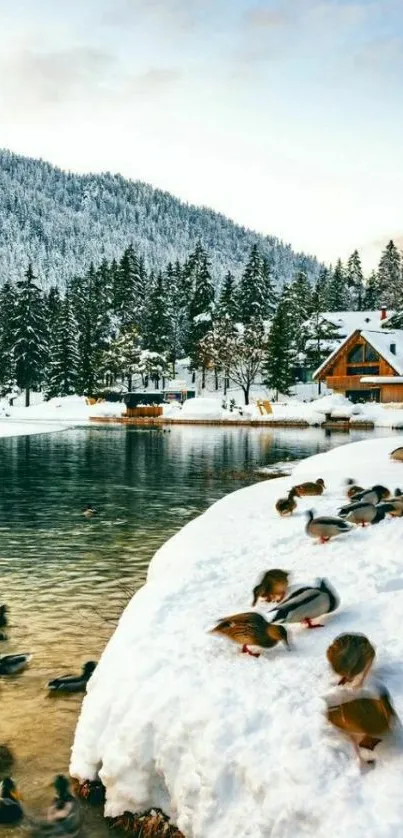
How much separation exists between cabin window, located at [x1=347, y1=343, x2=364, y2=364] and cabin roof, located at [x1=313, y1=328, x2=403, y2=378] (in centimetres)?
136

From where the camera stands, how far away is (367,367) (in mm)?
79750

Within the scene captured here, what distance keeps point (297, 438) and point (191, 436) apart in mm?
7710

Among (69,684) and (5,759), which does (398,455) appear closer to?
(69,684)

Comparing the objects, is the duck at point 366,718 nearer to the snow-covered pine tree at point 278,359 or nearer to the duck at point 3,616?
the duck at point 3,616

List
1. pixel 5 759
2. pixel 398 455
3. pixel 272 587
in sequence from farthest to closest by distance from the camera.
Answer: pixel 398 455, pixel 272 587, pixel 5 759

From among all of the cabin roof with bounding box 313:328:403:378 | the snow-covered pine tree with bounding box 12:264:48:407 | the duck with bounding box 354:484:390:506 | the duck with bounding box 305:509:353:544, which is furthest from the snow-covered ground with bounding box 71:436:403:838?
the snow-covered pine tree with bounding box 12:264:48:407

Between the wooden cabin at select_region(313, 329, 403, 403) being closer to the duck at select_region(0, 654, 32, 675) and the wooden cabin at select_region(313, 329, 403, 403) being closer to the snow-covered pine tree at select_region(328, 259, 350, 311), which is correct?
the snow-covered pine tree at select_region(328, 259, 350, 311)

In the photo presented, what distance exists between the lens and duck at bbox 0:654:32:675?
25.7ft

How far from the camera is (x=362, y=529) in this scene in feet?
31.6

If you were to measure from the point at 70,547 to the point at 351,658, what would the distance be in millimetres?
9800

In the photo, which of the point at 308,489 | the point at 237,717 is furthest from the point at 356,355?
the point at 237,717

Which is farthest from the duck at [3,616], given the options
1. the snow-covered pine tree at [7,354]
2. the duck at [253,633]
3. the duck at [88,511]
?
the snow-covered pine tree at [7,354]

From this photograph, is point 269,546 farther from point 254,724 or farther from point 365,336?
point 365,336

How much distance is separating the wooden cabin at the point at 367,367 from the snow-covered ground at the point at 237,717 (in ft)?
229
